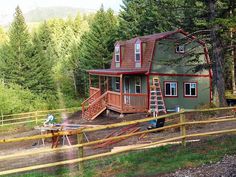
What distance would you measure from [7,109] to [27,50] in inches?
613

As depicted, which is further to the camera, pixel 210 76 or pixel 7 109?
pixel 7 109

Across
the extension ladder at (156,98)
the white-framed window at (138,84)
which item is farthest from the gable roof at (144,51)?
the extension ladder at (156,98)

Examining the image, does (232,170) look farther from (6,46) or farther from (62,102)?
(6,46)

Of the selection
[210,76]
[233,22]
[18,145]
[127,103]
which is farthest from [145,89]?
[233,22]

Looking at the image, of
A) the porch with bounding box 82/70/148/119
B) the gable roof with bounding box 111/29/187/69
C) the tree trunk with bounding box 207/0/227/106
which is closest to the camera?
the tree trunk with bounding box 207/0/227/106

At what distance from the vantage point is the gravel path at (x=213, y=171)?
23.9 feet

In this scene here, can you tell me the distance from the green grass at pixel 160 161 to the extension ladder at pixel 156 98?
15717mm

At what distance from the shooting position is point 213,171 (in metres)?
7.52

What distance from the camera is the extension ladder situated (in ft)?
86.2

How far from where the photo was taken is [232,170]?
24.3 feet

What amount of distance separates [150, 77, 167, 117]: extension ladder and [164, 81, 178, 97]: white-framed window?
50.7 inches

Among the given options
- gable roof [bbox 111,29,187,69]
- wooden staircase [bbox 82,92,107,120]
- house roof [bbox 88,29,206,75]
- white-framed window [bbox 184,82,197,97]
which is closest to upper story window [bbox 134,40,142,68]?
house roof [bbox 88,29,206,75]

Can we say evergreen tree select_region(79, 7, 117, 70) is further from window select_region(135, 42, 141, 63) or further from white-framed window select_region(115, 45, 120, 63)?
window select_region(135, 42, 141, 63)

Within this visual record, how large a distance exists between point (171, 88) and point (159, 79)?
4.76 feet
